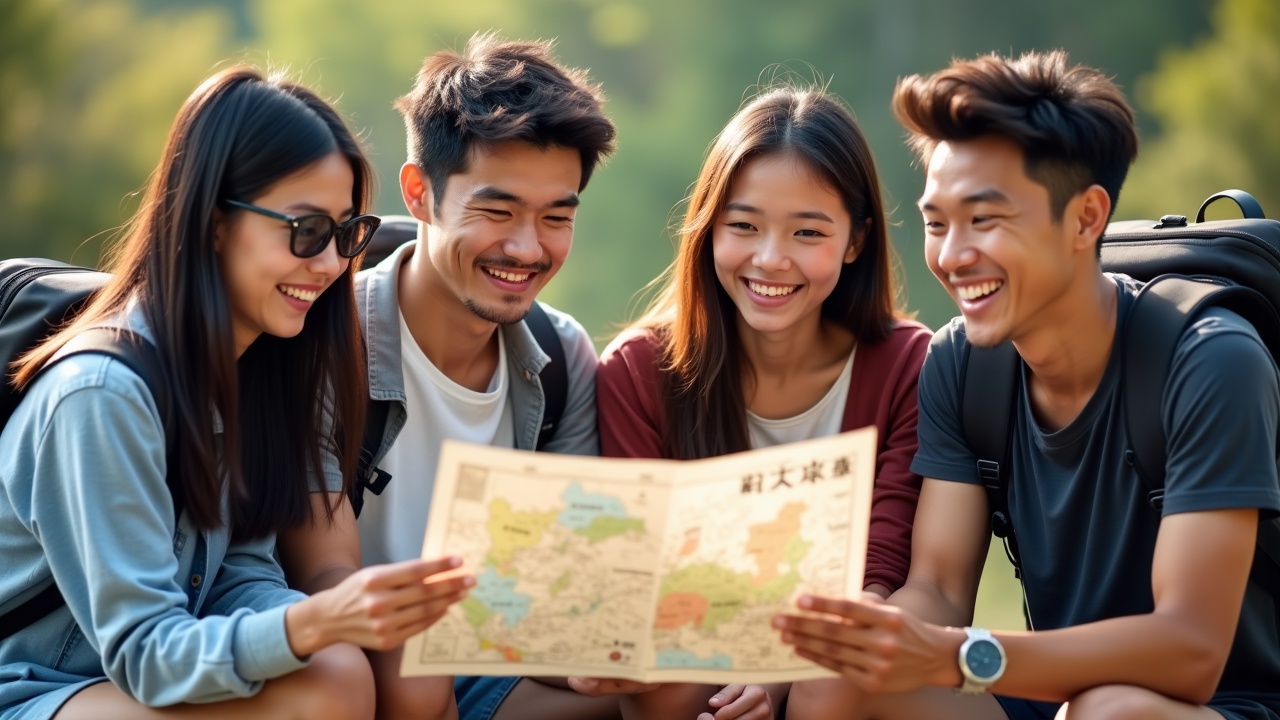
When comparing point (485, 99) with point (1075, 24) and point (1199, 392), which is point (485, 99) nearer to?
point (1199, 392)

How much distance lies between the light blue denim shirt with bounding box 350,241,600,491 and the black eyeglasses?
20.3 inches

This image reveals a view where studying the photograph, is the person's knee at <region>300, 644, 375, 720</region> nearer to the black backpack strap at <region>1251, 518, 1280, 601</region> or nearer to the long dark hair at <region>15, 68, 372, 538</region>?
the long dark hair at <region>15, 68, 372, 538</region>

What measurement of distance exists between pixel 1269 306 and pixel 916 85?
0.89 m

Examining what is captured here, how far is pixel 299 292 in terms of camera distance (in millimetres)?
2924

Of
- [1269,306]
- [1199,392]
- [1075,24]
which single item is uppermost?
[1075,24]

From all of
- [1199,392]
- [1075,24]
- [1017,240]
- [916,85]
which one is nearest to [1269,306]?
[1199,392]

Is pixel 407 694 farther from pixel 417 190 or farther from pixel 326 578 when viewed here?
pixel 417 190

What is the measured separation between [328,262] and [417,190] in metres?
0.76

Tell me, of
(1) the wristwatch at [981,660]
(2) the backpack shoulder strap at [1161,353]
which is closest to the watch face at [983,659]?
(1) the wristwatch at [981,660]

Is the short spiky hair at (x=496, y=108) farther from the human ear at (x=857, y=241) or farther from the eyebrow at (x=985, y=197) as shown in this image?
the eyebrow at (x=985, y=197)

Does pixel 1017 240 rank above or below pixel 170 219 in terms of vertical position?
above

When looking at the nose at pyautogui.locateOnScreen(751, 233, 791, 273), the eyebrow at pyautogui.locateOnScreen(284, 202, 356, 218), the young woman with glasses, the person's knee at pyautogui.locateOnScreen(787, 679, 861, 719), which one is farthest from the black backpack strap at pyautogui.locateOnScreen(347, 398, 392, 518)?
the person's knee at pyautogui.locateOnScreen(787, 679, 861, 719)

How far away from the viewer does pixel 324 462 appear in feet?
10.3

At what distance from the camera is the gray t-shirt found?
8.66ft
